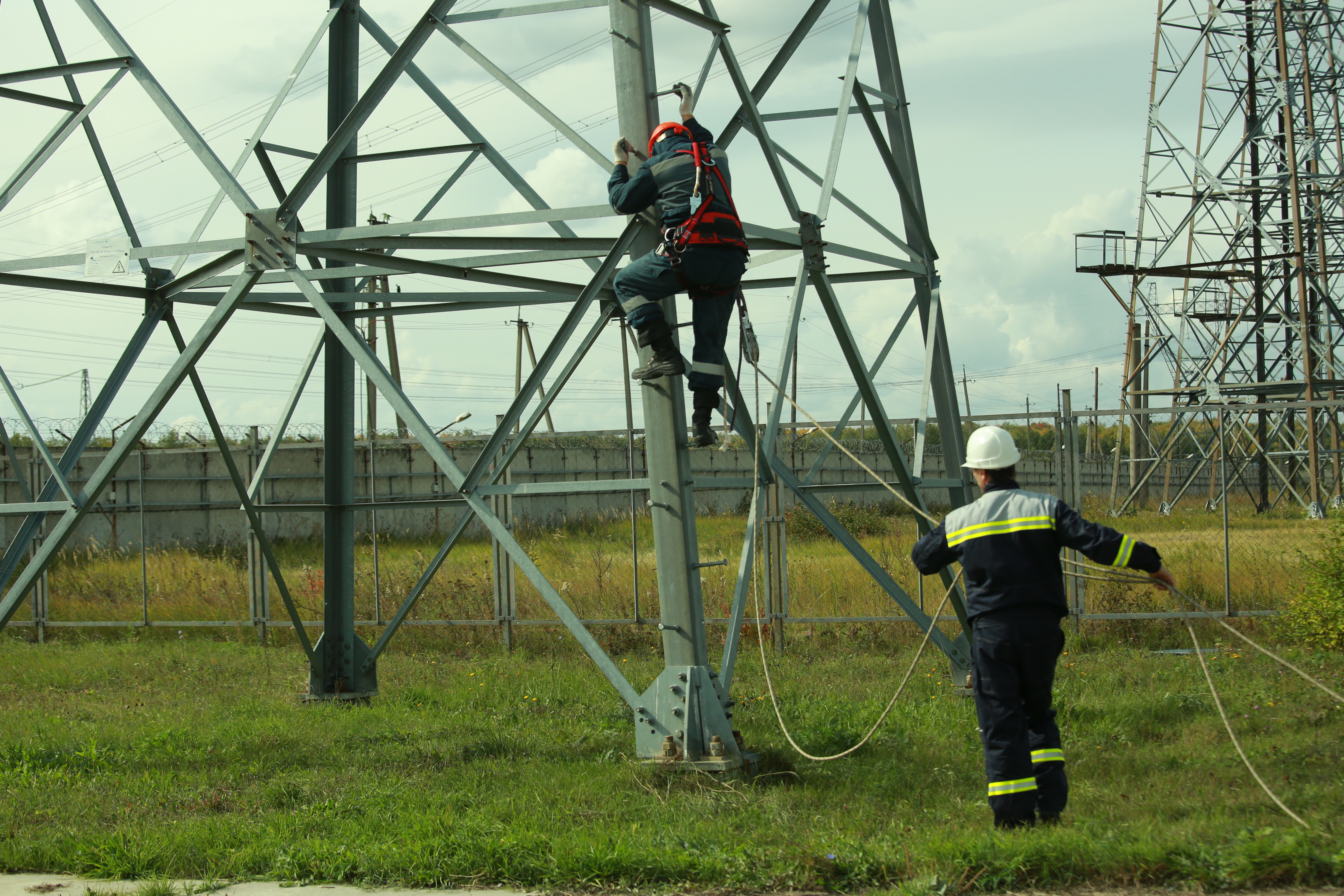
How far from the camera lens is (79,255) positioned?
29.1 feet

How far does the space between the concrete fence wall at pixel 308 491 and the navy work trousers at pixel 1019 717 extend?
14.7 metres

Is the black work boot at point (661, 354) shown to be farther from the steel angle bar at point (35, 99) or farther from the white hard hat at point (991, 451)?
the steel angle bar at point (35, 99)

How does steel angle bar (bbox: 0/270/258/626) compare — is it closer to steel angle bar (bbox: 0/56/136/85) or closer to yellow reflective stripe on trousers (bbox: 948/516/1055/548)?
steel angle bar (bbox: 0/56/136/85)

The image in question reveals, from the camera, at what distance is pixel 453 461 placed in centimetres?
748

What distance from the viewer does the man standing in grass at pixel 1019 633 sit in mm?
5676

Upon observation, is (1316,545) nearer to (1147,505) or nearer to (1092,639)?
(1092,639)

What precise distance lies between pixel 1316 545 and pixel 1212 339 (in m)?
23.8

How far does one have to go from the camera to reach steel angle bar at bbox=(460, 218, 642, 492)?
23.1 ft

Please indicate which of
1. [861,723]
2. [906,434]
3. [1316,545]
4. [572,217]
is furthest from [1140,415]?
[906,434]

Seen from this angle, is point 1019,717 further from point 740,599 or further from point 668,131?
point 668,131

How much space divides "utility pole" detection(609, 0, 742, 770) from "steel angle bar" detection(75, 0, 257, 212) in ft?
9.84

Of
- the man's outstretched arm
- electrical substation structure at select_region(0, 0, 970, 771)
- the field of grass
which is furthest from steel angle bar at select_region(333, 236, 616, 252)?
the field of grass

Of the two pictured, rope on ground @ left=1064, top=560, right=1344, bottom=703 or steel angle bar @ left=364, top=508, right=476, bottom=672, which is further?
steel angle bar @ left=364, top=508, right=476, bottom=672

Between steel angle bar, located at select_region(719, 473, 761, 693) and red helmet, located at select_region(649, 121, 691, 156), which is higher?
red helmet, located at select_region(649, 121, 691, 156)
